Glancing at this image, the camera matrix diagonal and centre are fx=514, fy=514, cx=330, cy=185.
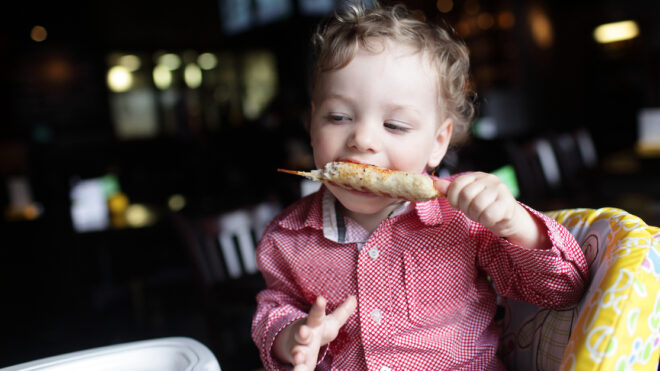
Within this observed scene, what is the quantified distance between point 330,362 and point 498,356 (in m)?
0.36

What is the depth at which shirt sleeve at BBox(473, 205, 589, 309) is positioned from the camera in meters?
0.84

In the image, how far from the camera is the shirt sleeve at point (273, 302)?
93cm

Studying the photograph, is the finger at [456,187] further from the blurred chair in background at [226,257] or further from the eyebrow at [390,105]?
the blurred chair in background at [226,257]

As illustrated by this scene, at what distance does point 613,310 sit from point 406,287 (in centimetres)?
36

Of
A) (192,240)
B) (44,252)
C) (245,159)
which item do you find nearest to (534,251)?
(192,240)

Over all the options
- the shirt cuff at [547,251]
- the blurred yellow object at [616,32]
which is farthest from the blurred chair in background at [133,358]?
the blurred yellow object at [616,32]

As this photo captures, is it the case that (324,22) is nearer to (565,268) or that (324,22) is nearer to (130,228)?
(565,268)

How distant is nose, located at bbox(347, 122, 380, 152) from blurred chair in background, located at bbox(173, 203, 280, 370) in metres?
1.24

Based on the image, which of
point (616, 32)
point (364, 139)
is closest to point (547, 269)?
point (364, 139)

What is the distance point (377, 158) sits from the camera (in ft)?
2.95

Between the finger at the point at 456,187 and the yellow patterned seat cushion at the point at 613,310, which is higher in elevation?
the finger at the point at 456,187

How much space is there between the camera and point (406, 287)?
3.18ft

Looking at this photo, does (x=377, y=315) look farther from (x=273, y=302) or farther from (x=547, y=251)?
(x=547, y=251)

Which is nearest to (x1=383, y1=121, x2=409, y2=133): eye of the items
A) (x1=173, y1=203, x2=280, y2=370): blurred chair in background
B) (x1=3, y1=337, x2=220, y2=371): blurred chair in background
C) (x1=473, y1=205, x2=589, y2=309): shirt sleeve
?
(x1=473, y1=205, x2=589, y2=309): shirt sleeve
